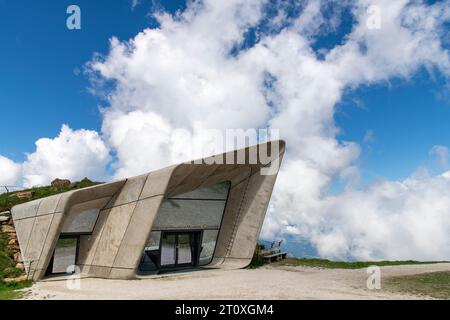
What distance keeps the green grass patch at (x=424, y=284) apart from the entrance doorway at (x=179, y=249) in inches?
423

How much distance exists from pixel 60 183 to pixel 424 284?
24546 millimetres

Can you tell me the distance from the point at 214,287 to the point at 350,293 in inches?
190

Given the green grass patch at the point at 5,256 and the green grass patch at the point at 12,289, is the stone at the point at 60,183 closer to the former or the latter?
the green grass patch at the point at 5,256

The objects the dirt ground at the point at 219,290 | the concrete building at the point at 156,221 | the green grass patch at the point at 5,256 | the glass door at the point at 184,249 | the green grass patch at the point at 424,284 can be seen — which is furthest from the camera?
the glass door at the point at 184,249

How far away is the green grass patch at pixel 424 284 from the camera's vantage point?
11.7m

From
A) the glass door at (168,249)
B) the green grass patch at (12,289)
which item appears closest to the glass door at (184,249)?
the glass door at (168,249)

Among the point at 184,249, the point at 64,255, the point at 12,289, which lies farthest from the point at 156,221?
the point at 12,289

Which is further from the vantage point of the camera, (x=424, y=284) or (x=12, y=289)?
(x=12, y=289)

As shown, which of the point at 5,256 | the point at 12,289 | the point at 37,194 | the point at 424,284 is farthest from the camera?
the point at 37,194

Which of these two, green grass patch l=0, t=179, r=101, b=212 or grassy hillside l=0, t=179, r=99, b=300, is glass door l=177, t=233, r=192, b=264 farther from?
green grass patch l=0, t=179, r=101, b=212

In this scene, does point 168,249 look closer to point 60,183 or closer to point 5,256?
point 5,256

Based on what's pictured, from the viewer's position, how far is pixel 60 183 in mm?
26453

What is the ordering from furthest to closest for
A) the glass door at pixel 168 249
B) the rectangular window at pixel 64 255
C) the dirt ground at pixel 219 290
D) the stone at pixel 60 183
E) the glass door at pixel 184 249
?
the stone at pixel 60 183, the glass door at pixel 184 249, the glass door at pixel 168 249, the rectangular window at pixel 64 255, the dirt ground at pixel 219 290

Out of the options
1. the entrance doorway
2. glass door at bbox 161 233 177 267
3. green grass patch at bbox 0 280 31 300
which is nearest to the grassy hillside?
green grass patch at bbox 0 280 31 300
